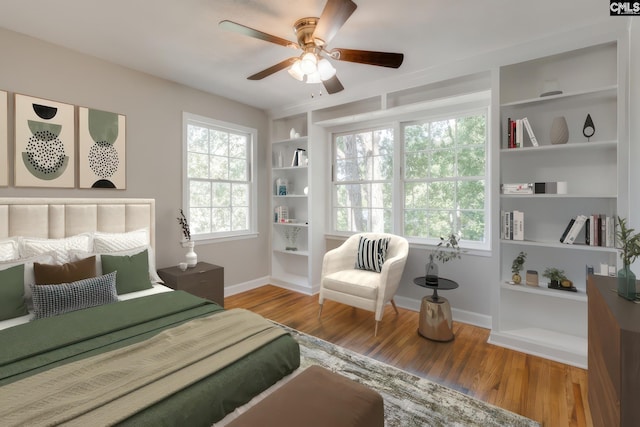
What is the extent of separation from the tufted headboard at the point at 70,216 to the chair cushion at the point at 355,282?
6.33ft

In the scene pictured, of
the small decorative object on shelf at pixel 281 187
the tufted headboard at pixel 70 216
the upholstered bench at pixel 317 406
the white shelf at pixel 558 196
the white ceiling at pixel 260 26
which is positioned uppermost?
the white ceiling at pixel 260 26

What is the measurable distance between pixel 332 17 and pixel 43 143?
8.68 feet

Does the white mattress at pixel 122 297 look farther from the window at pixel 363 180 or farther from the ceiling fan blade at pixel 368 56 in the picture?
the window at pixel 363 180

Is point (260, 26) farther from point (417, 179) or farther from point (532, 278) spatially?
point (532, 278)

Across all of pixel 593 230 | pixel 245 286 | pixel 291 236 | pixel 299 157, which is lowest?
pixel 245 286

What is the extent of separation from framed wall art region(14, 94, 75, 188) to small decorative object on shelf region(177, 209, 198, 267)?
104 cm

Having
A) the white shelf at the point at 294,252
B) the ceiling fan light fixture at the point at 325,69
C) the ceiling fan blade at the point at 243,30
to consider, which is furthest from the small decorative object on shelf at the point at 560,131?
the white shelf at the point at 294,252

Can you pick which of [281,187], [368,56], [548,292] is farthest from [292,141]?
[548,292]

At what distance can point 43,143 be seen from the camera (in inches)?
99.9

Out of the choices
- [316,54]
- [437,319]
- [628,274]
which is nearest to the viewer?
[628,274]

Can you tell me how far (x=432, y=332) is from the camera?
8.90ft

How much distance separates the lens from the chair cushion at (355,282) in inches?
112

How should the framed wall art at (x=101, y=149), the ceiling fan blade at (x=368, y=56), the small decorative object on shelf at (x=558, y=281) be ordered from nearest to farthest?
1. the ceiling fan blade at (x=368, y=56)
2. the small decorative object on shelf at (x=558, y=281)
3. the framed wall art at (x=101, y=149)

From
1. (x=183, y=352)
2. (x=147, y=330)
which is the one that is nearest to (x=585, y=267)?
(x=183, y=352)
